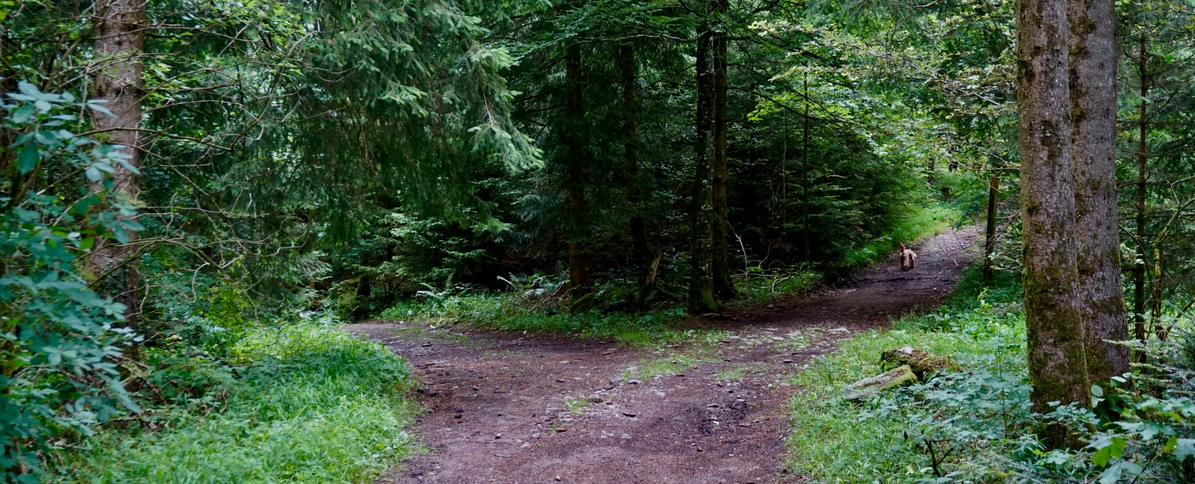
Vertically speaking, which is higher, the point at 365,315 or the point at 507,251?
the point at 507,251

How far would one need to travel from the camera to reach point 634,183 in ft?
43.5

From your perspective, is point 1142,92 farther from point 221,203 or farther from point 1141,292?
point 221,203

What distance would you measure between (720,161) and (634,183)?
5.85 feet

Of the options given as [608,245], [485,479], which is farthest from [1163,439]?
[608,245]

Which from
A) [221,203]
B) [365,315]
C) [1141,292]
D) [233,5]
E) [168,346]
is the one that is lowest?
[365,315]

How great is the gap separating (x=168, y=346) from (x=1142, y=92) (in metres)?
10.2

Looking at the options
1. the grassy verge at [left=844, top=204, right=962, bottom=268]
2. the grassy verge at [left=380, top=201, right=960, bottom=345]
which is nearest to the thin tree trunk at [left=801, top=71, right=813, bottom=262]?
the grassy verge at [left=380, top=201, right=960, bottom=345]

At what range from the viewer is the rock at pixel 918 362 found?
588cm

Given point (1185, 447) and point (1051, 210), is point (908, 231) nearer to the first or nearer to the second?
point (1051, 210)

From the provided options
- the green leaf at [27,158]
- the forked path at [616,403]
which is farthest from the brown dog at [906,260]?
the green leaf at [27,158]

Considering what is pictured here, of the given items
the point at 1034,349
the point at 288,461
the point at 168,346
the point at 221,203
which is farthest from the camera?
the point at 221,203

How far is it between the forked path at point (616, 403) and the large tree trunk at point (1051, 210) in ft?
6.36

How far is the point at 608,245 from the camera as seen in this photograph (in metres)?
15.4

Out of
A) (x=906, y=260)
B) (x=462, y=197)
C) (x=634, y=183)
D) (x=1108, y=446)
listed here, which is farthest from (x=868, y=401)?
(x=906, y=260)
